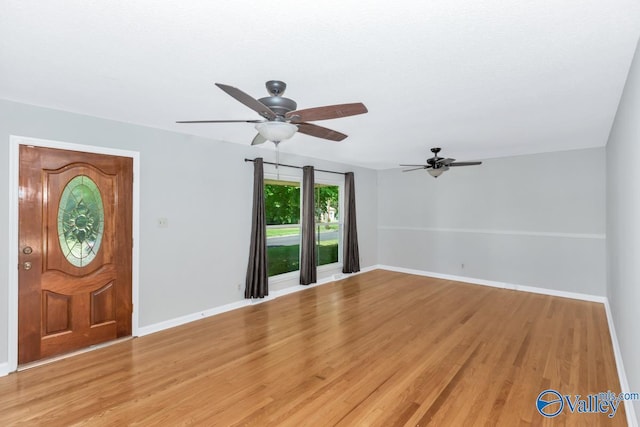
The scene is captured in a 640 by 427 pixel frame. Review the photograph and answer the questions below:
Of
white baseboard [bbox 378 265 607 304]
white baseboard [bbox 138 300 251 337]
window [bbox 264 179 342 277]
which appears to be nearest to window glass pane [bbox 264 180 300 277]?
window [bbox 264 179 342 277]

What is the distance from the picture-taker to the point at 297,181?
18.7 feet

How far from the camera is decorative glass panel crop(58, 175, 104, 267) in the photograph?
10.4 ft

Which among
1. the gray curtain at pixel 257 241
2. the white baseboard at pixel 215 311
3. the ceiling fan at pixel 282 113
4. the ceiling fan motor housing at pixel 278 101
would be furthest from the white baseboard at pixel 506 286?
the ceiling fan motor housing at pixel 278 101

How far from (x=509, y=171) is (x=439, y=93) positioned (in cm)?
396

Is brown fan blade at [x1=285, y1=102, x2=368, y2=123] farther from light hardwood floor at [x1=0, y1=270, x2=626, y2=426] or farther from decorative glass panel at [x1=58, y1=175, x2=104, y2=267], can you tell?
decorative glass panel at [x1=58, y1=175, x2=104, y2=267]

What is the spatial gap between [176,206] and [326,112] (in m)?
2.73

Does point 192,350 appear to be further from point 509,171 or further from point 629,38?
point 509,171

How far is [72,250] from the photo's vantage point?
10.6 ft

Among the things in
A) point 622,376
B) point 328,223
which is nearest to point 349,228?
point 328,223

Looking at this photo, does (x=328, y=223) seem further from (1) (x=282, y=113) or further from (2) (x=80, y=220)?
(1) (x=282, y=113)

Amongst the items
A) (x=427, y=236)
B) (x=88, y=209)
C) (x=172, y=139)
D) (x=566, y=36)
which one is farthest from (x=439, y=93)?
(x=427, y=236)

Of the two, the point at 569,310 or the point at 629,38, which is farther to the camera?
the point at 569,310

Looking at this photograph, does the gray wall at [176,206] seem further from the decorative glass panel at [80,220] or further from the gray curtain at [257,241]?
the decorative glass panel at [80,220]

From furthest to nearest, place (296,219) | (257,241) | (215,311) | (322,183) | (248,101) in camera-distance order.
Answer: (322,183)
(296,219)
(257,241)
(215,311)
(248,101)
